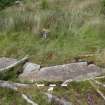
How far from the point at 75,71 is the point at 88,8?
465cm

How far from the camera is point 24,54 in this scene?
10.1 m

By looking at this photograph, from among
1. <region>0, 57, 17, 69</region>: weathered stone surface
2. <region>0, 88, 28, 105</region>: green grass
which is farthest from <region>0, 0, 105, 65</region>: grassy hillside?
<region>0, 88, 28, 105</region>: green grass

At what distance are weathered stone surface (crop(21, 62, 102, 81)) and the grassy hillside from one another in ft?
1.56

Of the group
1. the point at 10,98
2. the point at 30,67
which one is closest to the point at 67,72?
the point at 30,67

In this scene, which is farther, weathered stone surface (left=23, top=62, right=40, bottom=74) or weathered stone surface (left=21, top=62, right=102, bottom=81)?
weathered stone surface (left=23, top=62, right=40, bottom=74)

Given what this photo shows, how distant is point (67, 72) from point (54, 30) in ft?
9.81

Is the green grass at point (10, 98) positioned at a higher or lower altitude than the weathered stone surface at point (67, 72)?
lower

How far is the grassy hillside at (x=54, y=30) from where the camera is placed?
9.86 metres

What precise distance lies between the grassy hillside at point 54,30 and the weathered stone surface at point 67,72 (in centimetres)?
47

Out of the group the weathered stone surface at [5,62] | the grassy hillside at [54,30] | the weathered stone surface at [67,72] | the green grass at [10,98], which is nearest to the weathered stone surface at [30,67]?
the weathered stone surface at [67,72]

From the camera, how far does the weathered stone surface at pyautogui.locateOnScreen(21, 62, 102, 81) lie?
8461mm

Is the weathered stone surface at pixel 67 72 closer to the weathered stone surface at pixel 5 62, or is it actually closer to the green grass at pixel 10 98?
the green grass at pixel 10 98

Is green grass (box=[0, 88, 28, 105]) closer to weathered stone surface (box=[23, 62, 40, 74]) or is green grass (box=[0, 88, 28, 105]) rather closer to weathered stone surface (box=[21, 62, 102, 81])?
weathered stone surface (box=[21, 62, 102, 81])

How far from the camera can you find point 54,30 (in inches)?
443
